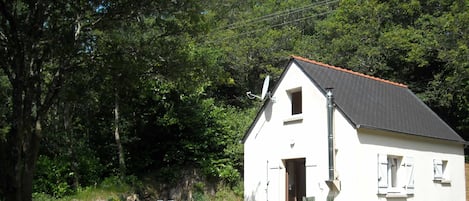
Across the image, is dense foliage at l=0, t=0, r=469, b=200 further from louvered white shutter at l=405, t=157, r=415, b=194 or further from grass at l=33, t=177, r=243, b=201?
louvered white shutter at l=405, t=157, r=415, b=194

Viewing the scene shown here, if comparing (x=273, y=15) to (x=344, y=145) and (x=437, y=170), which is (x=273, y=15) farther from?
(x=344, y=145)

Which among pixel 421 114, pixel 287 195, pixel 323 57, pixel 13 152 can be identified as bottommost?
pixel 287 195

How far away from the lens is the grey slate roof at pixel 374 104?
1425 cm

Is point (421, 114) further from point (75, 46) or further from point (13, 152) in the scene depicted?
point (13, 152)

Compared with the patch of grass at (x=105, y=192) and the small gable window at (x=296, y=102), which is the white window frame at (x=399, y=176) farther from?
the patch of grass at (x=105, y=192)

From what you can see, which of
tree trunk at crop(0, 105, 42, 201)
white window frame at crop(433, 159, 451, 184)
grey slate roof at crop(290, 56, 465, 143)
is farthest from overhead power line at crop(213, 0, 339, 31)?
tree trunk at crop(0, 105, 42, 201)

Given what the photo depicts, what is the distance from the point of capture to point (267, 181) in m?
15.8

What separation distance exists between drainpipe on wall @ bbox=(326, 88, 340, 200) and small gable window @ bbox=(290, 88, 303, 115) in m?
1.69

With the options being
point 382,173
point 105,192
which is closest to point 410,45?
point 382,173

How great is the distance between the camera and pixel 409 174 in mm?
14672

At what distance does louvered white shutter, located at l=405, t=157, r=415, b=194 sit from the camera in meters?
14.6

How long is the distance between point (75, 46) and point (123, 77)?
155 centimetres

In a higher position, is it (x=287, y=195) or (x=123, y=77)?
(x=123, y=77)

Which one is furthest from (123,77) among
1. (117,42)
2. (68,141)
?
(68,141)
